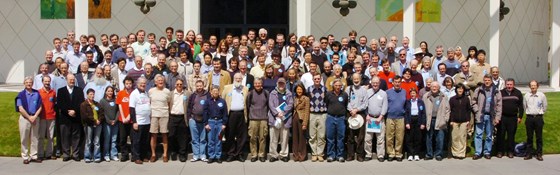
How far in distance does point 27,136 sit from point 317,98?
5.52 m

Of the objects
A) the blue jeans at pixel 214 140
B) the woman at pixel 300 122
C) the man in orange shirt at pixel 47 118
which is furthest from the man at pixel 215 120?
the man in orange shirt at pixel 47 118

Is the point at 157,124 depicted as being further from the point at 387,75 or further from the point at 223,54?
the point at 387,75

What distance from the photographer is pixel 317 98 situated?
534 inches

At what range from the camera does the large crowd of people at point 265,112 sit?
1334 cm

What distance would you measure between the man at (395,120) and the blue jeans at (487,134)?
5.24ft

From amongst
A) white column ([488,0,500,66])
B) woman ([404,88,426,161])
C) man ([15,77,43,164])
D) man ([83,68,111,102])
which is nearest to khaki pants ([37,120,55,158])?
man ([15,77,43,164])

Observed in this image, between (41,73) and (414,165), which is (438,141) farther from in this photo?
(41,73)

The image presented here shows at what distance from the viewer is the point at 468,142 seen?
1498 centimetres

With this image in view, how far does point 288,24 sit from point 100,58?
9425 millimetres

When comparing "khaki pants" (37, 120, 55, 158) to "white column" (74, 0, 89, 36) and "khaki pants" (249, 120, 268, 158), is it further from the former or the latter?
"white column" (74, 0, 89, 36)

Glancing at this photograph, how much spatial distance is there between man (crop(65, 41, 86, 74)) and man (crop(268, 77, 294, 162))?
483cm

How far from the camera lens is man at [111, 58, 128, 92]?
1430cm

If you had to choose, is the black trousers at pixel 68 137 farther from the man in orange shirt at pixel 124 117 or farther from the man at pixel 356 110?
the man at pixel 356 110

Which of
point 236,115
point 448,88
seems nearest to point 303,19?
point 448,88
